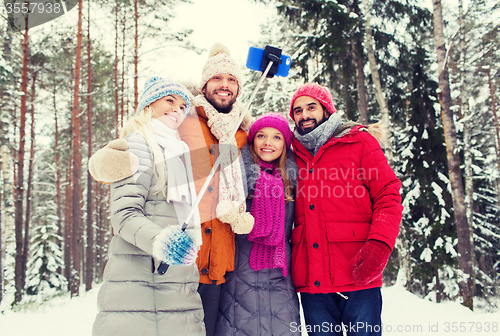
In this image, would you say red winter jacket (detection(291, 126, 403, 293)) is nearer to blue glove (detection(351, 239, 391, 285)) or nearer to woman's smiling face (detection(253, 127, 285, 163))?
blue glove (detection(351, 239, 391, 285))

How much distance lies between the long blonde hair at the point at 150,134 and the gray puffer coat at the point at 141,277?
4 cm

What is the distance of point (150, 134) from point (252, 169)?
934 mm

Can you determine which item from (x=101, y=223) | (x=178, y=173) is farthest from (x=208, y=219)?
(x=101, y=223)

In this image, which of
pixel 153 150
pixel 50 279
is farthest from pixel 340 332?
pixel 50 279

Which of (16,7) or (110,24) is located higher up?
(110,24)

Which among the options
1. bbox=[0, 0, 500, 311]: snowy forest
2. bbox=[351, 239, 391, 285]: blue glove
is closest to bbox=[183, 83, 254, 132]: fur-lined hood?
bbox=[351, 239, 391, 285]: blue glove

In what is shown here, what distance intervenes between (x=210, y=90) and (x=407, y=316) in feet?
19.2

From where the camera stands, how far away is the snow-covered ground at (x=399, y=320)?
529 centimetres

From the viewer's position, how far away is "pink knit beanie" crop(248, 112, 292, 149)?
2766 millimetres

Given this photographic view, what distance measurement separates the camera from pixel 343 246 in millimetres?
2373

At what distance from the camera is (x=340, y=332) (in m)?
2.44

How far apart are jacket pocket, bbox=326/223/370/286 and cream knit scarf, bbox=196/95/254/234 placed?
667mm

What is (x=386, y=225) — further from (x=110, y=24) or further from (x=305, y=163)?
(x=110, y=24)

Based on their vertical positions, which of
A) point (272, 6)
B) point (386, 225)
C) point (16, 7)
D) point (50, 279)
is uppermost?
point (16, 7)
